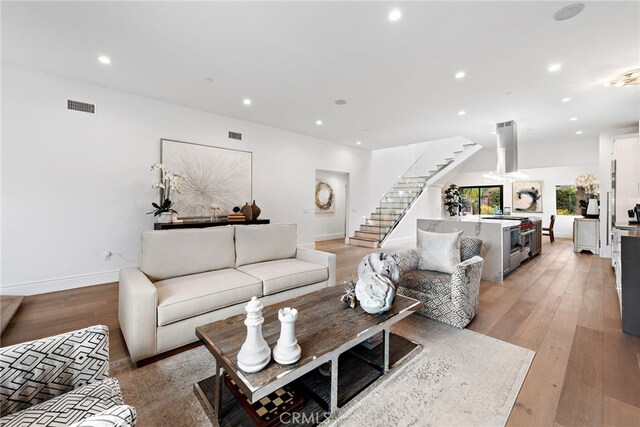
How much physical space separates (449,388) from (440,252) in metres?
1.51

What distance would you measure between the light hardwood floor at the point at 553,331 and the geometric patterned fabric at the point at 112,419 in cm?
179

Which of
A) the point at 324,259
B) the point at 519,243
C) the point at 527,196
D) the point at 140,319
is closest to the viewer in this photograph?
the point at 140,319

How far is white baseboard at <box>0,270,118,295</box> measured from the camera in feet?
11.1

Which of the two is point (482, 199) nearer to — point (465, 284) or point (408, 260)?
point (408, 260)

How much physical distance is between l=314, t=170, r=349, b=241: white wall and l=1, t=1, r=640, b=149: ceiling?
12.3ft

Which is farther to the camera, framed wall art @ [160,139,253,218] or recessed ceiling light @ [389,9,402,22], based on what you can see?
framed wall art @ [160,139,253,218]

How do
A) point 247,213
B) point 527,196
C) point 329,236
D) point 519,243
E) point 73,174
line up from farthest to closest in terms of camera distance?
point 527,196 < point 329,236 < point 247,213 < point 519,243 < point 73,174

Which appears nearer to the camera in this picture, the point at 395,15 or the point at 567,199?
the point at 395,15

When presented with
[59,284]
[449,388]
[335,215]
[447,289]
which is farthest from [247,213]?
[335,215]

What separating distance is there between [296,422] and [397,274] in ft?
3.89

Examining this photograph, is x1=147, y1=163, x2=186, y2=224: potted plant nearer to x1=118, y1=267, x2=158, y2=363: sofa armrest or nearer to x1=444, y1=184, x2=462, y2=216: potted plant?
x1=118, y1=267, x2=158, y2=363: sofa armrest

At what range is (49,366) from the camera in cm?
113

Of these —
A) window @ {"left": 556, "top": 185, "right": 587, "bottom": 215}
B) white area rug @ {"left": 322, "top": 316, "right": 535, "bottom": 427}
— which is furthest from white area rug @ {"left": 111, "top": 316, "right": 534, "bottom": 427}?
window @ {"left": 556, "top": 185, "right": 587, "bottom": 215}

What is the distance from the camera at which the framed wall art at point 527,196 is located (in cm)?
939
